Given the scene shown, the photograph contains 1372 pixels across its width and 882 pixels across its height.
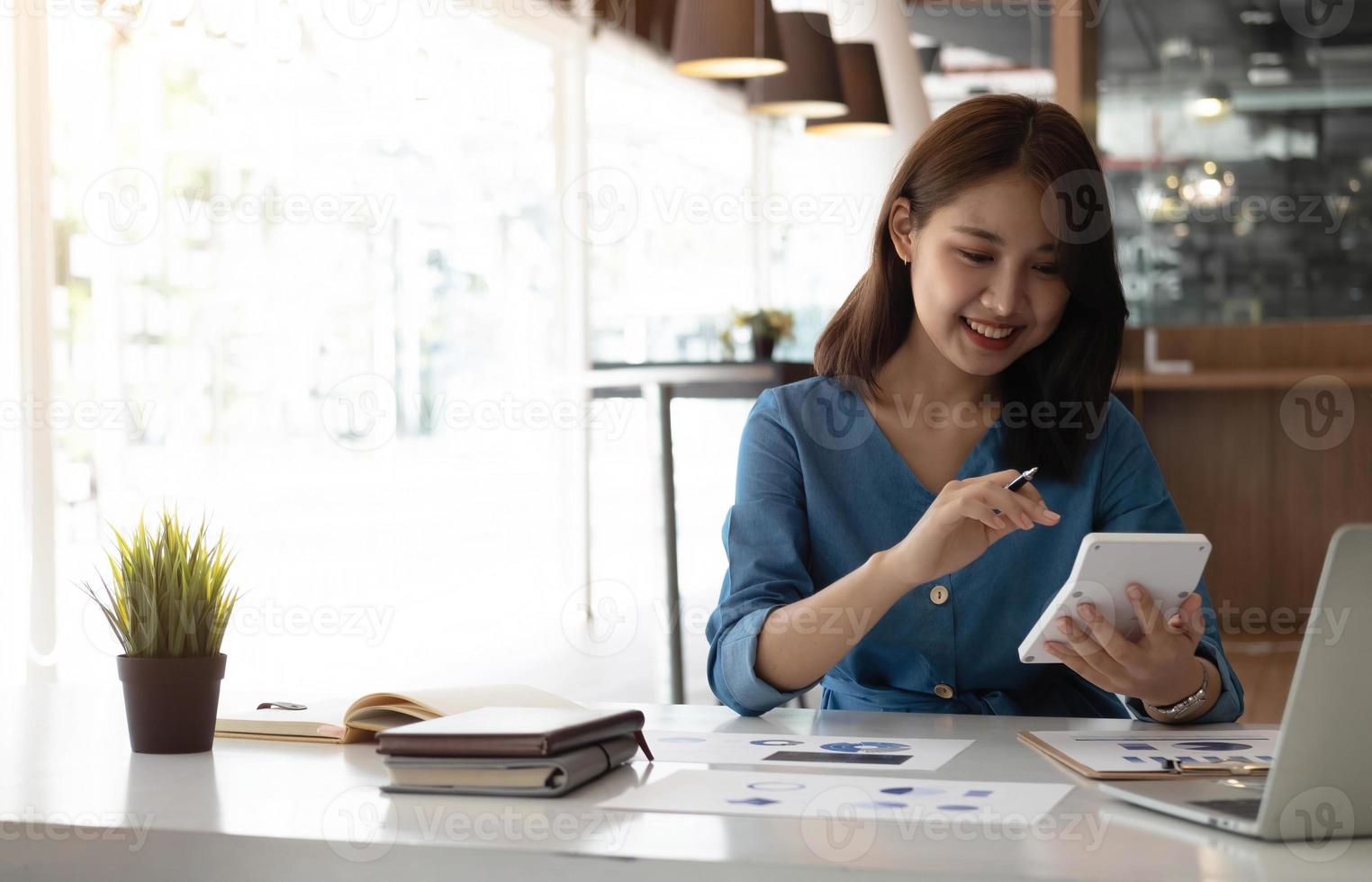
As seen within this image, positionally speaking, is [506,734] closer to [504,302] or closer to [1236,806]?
[1236,806]

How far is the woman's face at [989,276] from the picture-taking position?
1.64 metres

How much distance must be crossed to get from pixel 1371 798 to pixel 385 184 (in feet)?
17.5

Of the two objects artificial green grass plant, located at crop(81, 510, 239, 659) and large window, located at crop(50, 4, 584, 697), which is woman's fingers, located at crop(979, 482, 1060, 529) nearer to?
artificial green grass plant, located at crop(81, 510, 239, 659)

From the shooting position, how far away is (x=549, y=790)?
3.48 ft

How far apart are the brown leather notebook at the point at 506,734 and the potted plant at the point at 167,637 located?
23 cm

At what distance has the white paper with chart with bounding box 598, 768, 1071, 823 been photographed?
39.5 inches

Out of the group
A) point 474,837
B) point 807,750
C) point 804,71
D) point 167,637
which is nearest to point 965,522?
point 807,750

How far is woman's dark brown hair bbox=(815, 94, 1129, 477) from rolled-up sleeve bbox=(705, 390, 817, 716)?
0.15 m

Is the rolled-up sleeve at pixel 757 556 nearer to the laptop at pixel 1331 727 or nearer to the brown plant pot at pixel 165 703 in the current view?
the brown plant pot at pixel 165 703

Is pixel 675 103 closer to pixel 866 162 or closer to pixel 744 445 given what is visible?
pixel 866 162

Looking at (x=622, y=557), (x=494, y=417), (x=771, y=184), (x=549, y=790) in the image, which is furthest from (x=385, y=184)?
(x=549, y=790)

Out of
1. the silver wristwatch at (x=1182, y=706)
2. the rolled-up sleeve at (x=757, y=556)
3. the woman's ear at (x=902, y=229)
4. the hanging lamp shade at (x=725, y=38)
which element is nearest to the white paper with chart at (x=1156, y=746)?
the silver wristwatch at (x=1182, y=706)

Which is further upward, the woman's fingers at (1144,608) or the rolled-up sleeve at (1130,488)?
the rolled-up sleeve at (1130,488)

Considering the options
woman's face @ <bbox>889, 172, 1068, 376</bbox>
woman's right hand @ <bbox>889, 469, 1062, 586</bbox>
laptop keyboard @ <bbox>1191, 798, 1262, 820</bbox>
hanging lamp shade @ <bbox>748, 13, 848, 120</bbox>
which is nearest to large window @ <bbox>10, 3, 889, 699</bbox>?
hanging lamp shade @ <bbox>748, 13, 848, 120</bbox>
